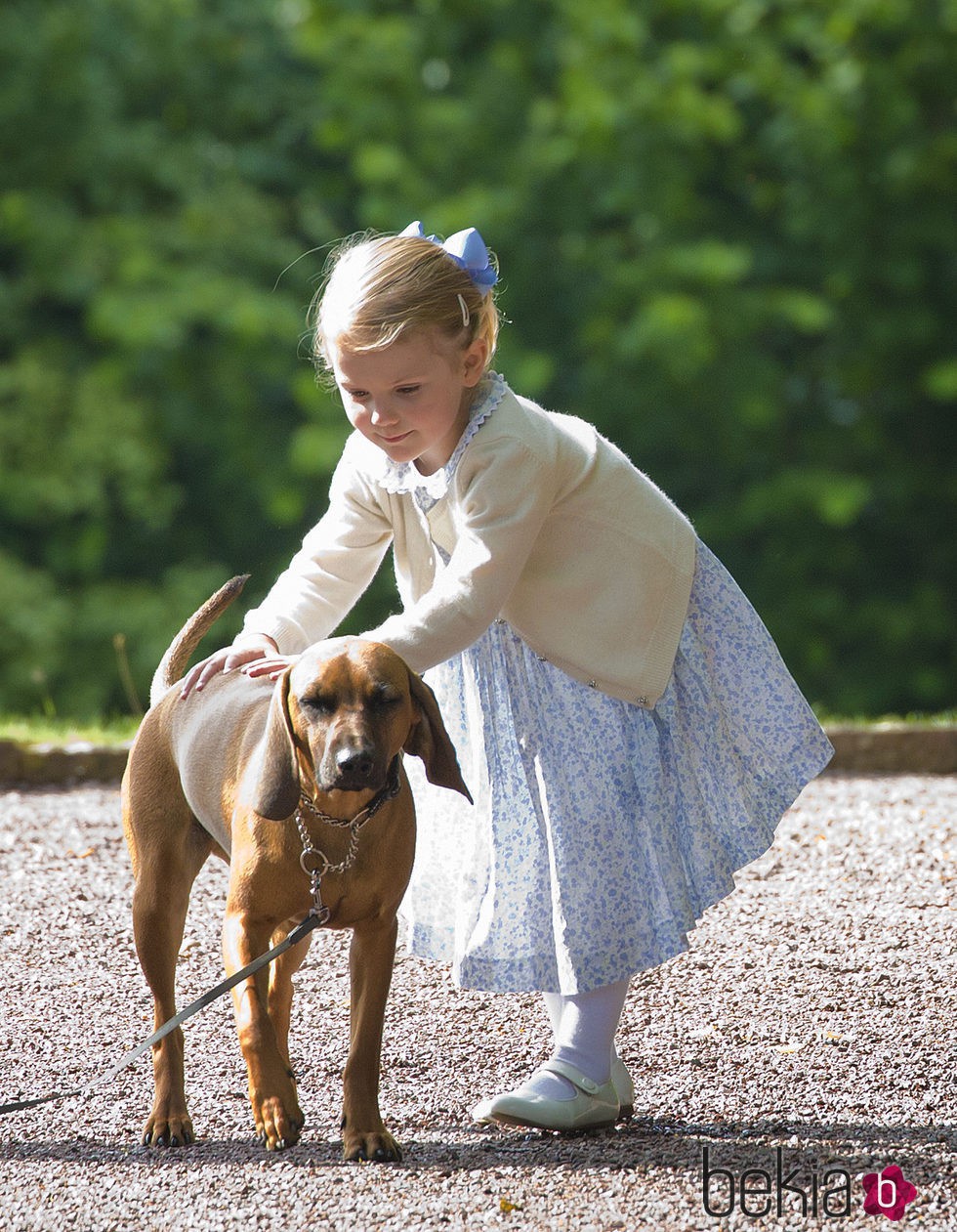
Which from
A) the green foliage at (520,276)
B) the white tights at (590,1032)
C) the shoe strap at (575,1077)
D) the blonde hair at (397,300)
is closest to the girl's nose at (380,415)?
the blonde hair at (397,300)

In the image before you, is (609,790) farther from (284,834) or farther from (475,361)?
(475,361)

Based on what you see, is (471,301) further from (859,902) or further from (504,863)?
(859,902)

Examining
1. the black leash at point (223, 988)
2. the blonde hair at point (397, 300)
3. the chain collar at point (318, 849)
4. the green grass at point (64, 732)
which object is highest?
the blonde hair at point (397, 300)

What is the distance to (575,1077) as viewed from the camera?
9.47 feet

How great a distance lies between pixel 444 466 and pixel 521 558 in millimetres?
264

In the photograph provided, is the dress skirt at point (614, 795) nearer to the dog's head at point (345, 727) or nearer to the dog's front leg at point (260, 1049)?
the dog's head at point (345, 727)

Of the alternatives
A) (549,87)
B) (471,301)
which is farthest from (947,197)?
(471,301)

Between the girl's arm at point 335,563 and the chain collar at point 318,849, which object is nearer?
the chain collar at point 318,849

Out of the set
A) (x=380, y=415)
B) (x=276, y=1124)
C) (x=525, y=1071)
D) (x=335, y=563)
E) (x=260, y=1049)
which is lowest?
(x=525, y=1071)

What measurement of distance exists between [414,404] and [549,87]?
1375 cm

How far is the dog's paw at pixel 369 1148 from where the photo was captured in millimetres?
2604

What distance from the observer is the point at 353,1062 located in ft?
8.62

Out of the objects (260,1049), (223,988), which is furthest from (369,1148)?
(223,988)

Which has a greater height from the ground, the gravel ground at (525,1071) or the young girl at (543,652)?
the young girl at (543,652)
